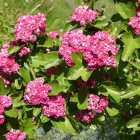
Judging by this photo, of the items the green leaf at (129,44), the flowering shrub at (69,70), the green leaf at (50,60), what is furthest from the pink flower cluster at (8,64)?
the green leaf at (129,44)

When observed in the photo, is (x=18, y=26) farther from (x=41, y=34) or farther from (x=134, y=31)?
(x=134, y=31)

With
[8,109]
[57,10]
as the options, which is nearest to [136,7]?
[8,109]

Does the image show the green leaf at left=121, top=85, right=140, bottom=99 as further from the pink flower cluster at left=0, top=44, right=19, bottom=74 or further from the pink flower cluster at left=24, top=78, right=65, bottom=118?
the pink flower cluster at left=0, top=44, right=19, bottom=74

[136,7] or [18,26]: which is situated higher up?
[18,26]

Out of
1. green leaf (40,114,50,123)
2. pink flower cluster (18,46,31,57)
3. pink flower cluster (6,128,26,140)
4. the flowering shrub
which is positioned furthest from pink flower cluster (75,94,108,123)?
pink flower cluster (18,46,31,57)

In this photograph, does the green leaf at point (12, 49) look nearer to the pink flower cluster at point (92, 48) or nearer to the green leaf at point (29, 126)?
the pink flower cluster at point (92, 48)
